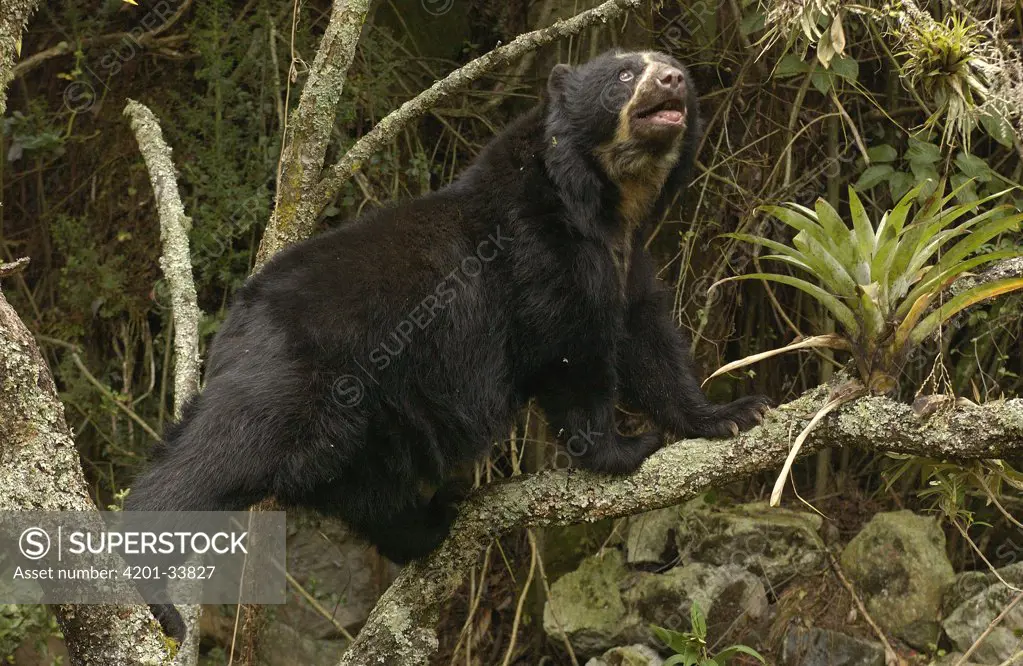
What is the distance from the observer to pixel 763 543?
543 cm

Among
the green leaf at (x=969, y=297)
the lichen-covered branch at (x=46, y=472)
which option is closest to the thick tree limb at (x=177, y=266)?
the lichen-covered branch at (x=46, y=472)

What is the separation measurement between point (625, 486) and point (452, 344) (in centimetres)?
84

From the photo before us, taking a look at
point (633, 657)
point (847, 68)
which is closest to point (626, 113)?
point (847, 68)

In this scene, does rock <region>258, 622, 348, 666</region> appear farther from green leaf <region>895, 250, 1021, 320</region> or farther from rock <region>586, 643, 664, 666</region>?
green leaf <region>895, 250, 1021, 320</region>

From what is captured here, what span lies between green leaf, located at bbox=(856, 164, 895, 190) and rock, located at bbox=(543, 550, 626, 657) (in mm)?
2303

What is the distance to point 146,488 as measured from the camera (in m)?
3.50

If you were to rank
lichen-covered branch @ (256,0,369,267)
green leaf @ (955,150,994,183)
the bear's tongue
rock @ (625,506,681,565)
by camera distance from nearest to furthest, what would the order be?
the bear's tongue → lichen-covered branch @ (256,0,369,267) → green leaf @ (955,150,994,183) → rock @ (625,506,681,565)

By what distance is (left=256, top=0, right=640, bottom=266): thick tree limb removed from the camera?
4340 millimetres

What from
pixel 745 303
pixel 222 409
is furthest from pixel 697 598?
pixel 222 409

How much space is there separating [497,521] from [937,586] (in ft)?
8.64

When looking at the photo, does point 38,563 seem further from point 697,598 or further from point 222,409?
point 697,598

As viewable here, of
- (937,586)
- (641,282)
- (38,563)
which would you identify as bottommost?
(937,586)

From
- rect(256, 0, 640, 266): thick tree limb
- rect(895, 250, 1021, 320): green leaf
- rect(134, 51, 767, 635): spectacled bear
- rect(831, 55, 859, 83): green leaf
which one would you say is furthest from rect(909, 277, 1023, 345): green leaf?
rect(831, 55, 859, 83): green leaf

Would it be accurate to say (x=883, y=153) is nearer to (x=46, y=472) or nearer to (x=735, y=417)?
(x=735, y=417)
